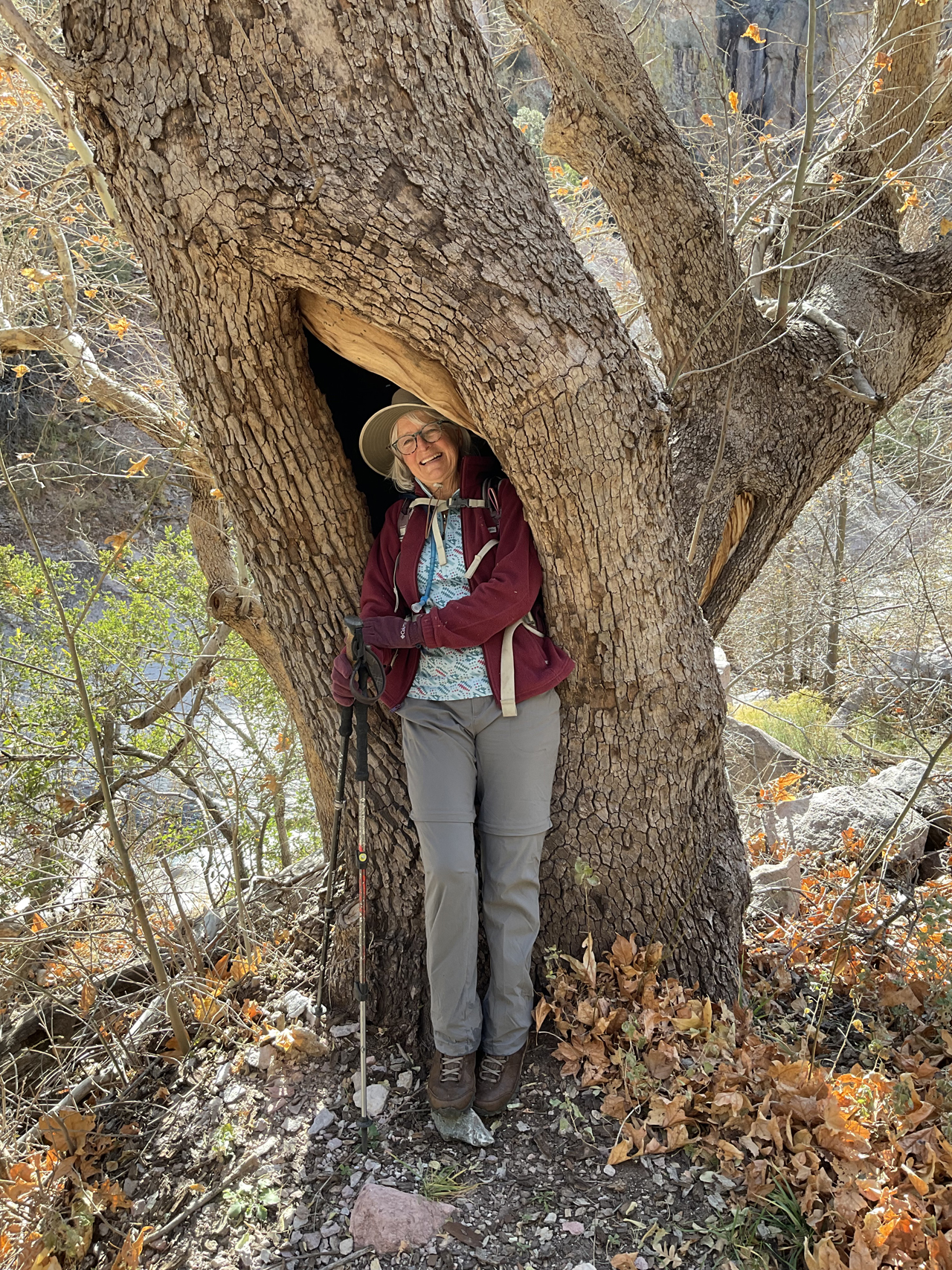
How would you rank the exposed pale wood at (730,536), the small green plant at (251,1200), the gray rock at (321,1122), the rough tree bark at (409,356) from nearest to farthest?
the rough tree bark at (409,356) < the small green plant at (251,1200) < the gray rock at (321,1122) < the exposed pale wood at (730,536)

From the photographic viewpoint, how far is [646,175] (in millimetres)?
3746

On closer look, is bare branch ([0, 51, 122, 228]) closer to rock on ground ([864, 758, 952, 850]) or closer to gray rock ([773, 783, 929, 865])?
gray rock ([773, 783, 929, 865])

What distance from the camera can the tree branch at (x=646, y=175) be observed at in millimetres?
3725

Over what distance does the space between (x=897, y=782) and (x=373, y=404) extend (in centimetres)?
451

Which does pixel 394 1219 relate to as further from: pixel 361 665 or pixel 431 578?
pixel 431 578

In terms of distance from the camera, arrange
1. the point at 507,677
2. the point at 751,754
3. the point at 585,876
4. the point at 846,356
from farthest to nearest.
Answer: the point at 751,754
the point at 846,356
the point at 585,876
the point at 507,677

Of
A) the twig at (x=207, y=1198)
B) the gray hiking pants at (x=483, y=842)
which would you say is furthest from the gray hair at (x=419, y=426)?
the twig at (x=207, y=1198)

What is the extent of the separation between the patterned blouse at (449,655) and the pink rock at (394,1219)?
144cm

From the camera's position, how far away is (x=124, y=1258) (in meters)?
2.44

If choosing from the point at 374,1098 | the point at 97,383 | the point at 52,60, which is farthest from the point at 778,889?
the point at 97,383

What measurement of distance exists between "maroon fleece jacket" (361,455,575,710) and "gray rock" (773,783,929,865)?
305 centimetres

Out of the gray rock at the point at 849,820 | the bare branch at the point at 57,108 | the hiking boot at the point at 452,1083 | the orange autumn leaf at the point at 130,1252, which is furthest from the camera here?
the gray rock at the point at 849,820

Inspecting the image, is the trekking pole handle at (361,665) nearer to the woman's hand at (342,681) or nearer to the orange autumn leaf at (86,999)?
the woman's hand at (342,681)

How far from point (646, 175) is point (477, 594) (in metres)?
2.35
